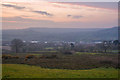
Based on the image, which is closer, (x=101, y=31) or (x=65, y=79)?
(x=65, y=79)

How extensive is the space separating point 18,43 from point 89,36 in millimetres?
118212

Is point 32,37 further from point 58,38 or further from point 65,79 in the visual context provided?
point 65,79

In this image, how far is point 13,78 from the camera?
54.4 feet

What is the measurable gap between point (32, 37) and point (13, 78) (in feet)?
379

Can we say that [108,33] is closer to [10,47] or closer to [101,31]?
[101,31]

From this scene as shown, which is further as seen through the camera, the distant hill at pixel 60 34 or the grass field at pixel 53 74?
the distant hill at pixel 60 34

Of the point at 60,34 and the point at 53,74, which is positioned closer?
the point at 53,74

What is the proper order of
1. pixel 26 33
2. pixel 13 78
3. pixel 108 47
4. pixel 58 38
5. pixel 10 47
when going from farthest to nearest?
1. pixel 58 38
2. pixel 26 33
3. pixel 108 47
4. pixel 10 47
5. pixel 13 78

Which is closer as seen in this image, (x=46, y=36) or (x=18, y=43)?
(x=18, y=43)

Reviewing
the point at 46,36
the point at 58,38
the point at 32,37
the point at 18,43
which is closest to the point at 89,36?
the point at 58,38

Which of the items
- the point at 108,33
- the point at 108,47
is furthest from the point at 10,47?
the point at 108,33

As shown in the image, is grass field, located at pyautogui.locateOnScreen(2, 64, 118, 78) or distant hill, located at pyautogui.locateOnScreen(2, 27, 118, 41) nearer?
grass field, located at pyautogui.locateOnScreen(2, 64, 118, 78)

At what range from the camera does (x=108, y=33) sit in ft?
553

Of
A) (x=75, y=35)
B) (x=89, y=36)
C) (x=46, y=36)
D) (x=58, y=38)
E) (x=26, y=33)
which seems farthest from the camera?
(x=89, y=36)
